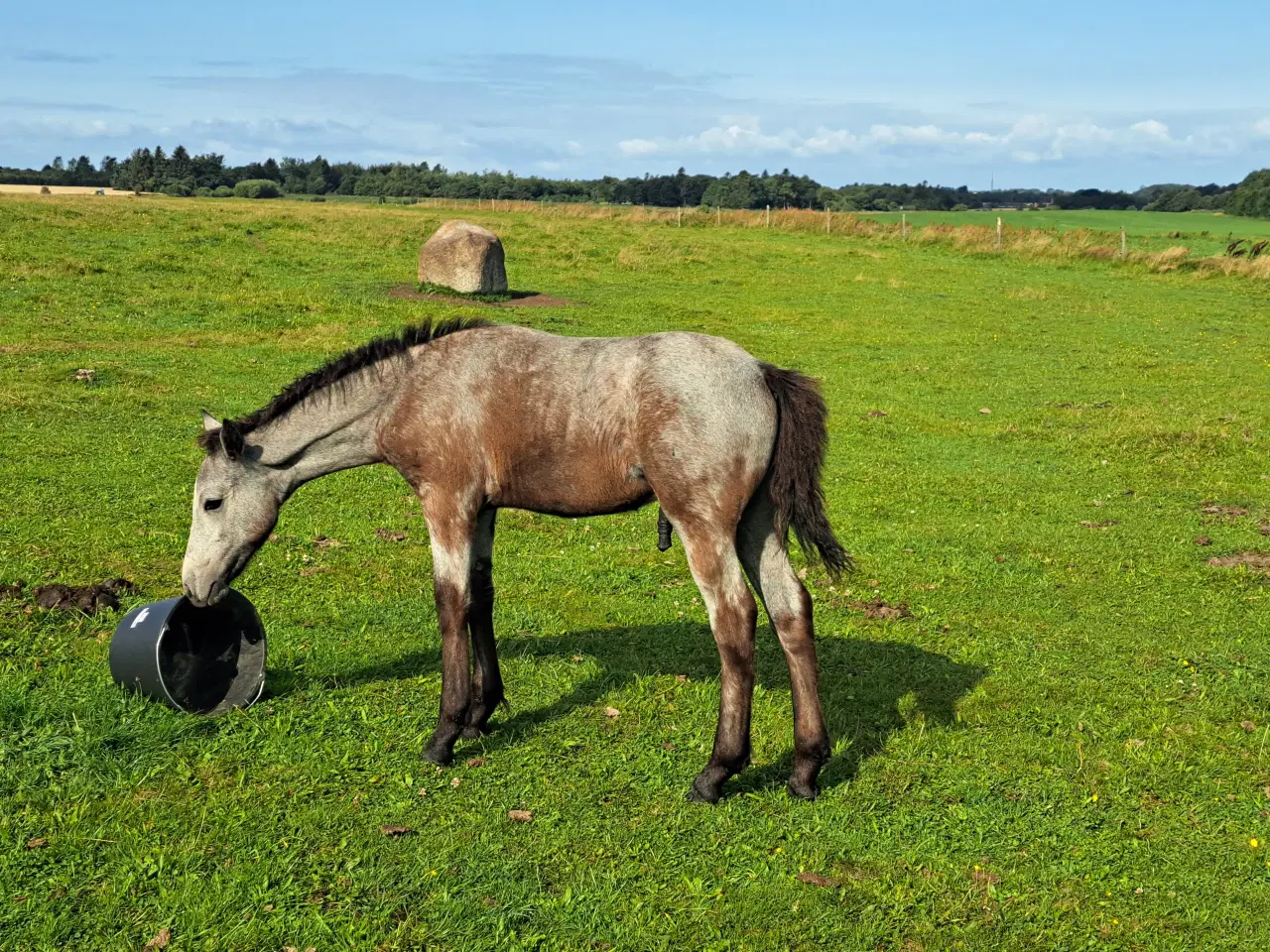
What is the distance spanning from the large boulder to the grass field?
9927 mm

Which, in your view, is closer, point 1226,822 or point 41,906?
point 41,906

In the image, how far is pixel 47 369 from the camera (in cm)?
1769

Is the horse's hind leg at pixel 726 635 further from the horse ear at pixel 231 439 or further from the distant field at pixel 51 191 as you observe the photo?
the distant field at pixel 51 191

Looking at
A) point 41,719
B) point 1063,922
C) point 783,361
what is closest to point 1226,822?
point 1063,922

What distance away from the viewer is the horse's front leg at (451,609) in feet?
21.9

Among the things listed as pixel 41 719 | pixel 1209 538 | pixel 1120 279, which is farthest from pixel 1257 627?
pixel 1120 279

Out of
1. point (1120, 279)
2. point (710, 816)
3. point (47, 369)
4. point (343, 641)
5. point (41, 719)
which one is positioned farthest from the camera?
point (1120, 279)

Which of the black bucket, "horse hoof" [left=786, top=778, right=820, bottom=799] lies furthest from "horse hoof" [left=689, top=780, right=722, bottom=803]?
the black bucket

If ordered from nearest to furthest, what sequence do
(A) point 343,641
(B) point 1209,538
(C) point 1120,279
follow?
(A) point 343,641 < (B) point 1209,538 < (C) point 1120,279

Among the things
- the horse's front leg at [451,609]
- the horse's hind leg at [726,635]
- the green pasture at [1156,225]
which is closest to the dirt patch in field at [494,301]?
the horse's front leg at [451,609]

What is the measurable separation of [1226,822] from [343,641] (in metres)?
6.05

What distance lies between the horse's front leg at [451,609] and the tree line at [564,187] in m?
86.7

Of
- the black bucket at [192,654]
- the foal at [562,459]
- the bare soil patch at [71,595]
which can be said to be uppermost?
the foal at [562,459]

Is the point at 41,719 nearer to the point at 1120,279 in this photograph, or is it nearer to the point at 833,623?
the point at 833,623
